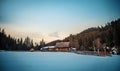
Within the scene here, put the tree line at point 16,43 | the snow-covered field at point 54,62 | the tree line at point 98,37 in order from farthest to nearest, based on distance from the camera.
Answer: the tree line at point 98,37, the tree line at point 16,43, the snow-covered field at point 54,62

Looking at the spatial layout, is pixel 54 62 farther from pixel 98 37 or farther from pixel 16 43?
pixel 98 37

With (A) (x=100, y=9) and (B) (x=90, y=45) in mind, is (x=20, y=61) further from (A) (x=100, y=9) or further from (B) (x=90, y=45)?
(A) (x=100, y=9)

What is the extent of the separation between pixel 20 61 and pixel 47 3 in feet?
3.32

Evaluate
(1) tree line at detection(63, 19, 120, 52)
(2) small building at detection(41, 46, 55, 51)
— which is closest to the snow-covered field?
(2) small building at detection(41, 46, 55, 51)

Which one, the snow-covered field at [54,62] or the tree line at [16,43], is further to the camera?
the tree line at [16,43]

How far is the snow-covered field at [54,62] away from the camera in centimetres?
318

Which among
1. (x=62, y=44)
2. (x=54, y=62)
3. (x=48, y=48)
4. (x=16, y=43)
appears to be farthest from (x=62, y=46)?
(x=16, y=43)

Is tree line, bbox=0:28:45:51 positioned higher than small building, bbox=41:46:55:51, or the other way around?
tree line, bbox=0:28:45:51

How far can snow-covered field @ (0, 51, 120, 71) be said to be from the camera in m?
3.18

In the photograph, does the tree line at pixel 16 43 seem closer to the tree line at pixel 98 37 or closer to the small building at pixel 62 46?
the small building at pixel 62 46

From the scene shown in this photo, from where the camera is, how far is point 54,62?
3.26 meters

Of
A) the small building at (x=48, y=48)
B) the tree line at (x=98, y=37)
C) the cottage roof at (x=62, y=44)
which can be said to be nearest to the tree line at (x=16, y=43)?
the small building at (x=48, y=48)

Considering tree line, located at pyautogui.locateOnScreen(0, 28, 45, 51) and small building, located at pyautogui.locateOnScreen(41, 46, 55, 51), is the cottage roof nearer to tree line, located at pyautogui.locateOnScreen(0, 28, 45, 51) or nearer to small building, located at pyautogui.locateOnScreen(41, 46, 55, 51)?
small building, located at pyautogui.locateOnScreen(41, 46, 55, 51)

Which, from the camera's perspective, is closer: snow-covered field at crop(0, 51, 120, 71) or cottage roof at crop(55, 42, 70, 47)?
snow-covered field at crop(0, 51, 120, 71)
